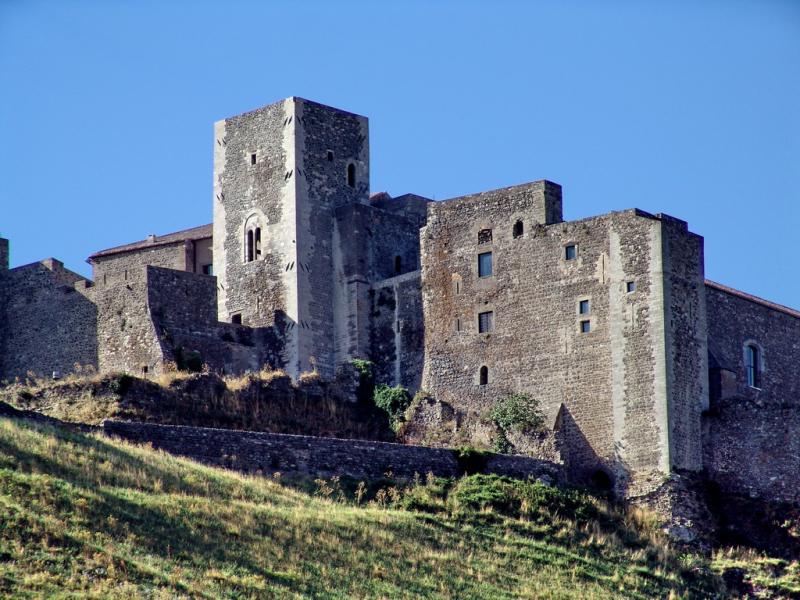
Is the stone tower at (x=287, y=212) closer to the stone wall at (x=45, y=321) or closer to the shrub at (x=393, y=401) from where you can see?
the shrub at (x=393, y=401)

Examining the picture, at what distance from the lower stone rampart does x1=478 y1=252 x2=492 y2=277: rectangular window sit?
307 inches

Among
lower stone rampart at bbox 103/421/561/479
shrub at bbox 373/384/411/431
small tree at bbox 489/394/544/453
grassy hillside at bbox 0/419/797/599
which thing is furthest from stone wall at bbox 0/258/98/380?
grassy hillside at bbox 0/419/797/599

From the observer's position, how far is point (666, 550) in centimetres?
6612

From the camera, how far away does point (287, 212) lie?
255 ft

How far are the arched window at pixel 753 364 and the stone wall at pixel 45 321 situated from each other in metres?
21.2

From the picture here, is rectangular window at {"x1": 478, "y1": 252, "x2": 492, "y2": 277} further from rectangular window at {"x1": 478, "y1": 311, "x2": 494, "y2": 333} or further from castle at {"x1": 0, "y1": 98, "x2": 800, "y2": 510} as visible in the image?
rectangular window at {"x1": 478, "y1": 311, "x2": 494, "y2": 333}

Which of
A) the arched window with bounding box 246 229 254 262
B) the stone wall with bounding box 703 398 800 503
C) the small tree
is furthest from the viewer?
the arched window with bounding box 246 229 254 262

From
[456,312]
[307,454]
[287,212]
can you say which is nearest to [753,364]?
[456,312]

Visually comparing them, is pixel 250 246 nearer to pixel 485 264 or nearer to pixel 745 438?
pixel 485 264

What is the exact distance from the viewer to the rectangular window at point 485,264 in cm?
7469

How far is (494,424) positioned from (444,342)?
415cm

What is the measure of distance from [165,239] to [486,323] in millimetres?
17959

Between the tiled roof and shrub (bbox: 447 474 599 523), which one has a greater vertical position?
the tiled roof

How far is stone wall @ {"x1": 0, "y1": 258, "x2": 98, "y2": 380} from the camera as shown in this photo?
78438 mm
